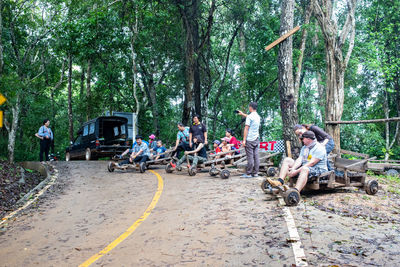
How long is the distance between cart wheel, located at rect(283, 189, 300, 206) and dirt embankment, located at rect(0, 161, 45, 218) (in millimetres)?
6217

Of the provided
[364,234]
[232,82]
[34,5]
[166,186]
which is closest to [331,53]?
[166,186]

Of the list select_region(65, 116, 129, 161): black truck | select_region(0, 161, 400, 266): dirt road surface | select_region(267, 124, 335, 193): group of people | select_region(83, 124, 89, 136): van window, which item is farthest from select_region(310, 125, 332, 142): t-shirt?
select_region(83, 124, 89, 136): van window

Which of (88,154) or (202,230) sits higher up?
(88,154)

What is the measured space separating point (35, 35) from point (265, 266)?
28358mm

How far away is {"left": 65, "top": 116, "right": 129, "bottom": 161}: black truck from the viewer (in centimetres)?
1892

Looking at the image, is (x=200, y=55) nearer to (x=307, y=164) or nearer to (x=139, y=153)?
(x=139, y=153)

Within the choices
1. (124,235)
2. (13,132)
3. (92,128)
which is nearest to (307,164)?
(124,235)

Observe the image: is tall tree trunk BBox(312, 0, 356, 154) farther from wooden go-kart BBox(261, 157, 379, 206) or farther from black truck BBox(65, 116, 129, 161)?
black truck BBox(65, 116, 129, 161)

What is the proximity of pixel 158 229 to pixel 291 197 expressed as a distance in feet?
8.74

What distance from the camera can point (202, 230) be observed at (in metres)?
5.69

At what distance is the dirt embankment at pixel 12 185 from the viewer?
30.3 ft

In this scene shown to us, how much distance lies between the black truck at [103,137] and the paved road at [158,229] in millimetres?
8795

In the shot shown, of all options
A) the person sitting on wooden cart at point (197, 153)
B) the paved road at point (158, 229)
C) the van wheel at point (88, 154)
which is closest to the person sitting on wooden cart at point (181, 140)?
the person sitting on wooden cart at point (197, 153)

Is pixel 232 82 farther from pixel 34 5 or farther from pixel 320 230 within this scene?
pixel 320 230
